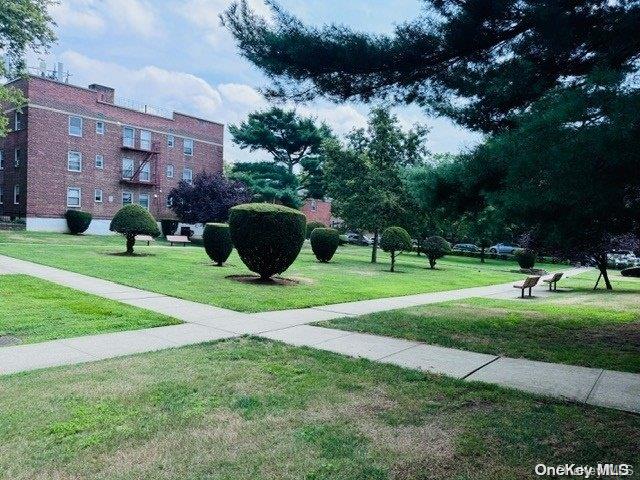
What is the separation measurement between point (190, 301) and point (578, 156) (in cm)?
769

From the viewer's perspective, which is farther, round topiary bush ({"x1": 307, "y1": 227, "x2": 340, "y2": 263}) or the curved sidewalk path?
round topiary bush ({"x1": 307, "y1": 227, "x2": 340, "y2": 263})

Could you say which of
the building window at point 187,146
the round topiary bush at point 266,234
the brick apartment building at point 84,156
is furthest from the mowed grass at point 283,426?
the building window at point 187,146

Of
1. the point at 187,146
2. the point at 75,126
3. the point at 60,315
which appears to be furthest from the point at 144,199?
the point at 60,315

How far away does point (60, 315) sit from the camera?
7426 mm

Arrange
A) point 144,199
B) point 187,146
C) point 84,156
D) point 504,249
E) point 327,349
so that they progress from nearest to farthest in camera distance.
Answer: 1. point 327,349
2. point 84,156
3. point 144,199
4. point 187,146
5. point 504,249

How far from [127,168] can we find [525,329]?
4185cm

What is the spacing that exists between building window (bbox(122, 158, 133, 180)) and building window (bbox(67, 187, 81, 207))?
4.65m

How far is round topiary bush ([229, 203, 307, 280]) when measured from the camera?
40.7 feet

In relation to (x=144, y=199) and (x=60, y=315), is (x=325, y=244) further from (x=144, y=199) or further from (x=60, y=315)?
(x=144, y=199)

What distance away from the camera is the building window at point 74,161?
38.4 meters

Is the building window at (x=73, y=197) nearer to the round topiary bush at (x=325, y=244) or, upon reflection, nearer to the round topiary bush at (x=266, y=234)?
the round topiary bush at (x=325, y=244)

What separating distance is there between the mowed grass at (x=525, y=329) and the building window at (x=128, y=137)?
39.2 m

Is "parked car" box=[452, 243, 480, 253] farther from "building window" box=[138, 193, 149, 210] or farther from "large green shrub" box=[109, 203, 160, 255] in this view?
"large green shrub" box=[109, 203, 160, 255]
